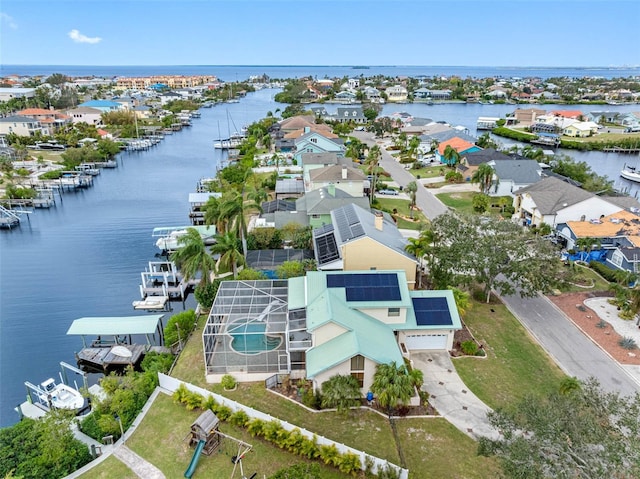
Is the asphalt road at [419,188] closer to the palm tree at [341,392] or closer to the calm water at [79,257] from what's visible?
the calm water at [79,257]

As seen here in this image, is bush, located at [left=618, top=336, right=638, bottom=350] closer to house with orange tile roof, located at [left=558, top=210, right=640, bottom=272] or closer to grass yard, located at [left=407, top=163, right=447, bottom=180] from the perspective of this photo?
house with orange tile roof, located at [left=558, top=210, right=640, bottom=272]

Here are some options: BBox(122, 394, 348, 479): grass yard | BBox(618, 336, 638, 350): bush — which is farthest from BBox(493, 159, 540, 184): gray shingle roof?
BBox(122, 394, 348, 479): grass yard

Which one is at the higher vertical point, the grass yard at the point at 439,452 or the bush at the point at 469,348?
the bush at the point at 469,348

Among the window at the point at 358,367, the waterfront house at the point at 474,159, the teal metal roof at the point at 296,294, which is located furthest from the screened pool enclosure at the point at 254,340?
the waterfront house at the point at 474,159

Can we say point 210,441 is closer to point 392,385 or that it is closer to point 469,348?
point 392,385

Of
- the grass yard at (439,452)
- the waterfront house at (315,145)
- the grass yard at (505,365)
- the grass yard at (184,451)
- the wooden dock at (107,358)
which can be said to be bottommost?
the wooden dock at (107,358)

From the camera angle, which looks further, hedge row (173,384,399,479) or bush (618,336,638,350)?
bush (618,336,638,350)
